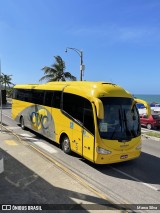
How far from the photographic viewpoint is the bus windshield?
9.33m

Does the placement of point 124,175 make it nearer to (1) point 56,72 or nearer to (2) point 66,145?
(2) point 66,145

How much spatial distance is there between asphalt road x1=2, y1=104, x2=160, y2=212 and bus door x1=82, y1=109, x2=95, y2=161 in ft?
1.89

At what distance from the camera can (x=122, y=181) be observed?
854 centimetres

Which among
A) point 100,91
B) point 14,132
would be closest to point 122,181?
point 100,91

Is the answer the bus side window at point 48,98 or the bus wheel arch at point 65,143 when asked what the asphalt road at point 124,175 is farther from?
the bus side window at point 48,98

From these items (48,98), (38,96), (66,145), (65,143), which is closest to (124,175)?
(66,145)

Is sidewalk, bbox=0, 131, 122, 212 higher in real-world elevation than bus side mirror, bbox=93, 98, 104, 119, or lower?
lower

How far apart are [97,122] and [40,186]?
302 centimetres

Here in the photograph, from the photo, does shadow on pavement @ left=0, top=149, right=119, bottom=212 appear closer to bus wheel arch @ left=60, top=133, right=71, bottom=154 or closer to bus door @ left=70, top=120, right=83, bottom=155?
bus door @ left=70, top=120, right=83, bottom=155

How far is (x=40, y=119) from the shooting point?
14.4m

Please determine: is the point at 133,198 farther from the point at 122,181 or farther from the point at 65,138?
the point at 65,138

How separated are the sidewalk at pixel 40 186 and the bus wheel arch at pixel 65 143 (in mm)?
1183

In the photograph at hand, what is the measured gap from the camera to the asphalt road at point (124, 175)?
7406 mm

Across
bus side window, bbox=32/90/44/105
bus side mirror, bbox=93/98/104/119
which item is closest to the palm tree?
bus side window, bbox=32/90/44/105
